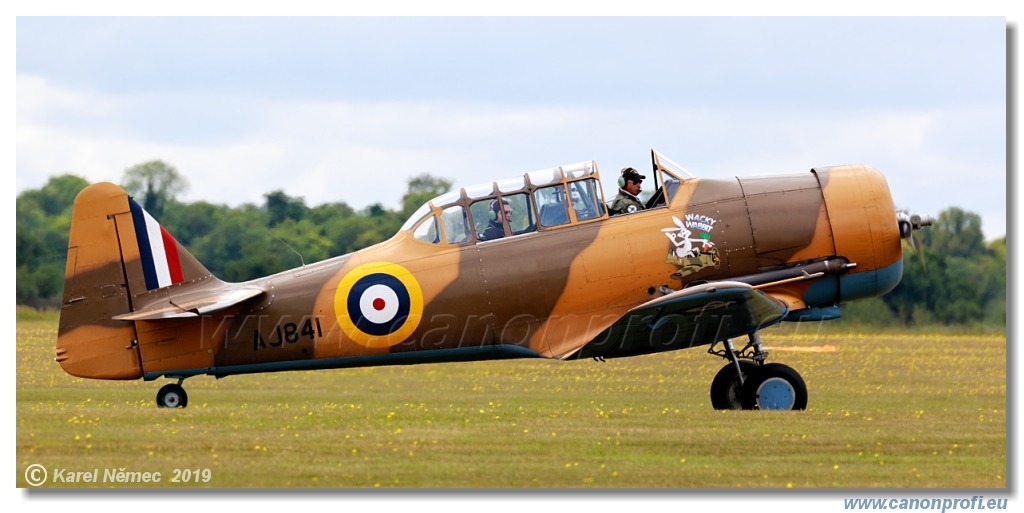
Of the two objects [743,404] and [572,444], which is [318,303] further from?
[743,404]

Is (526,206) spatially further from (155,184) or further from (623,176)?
(155,184)

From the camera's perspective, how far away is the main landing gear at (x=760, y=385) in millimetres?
13602

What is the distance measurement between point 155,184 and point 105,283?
23352 mm

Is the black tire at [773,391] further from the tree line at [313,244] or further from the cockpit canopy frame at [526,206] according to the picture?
the tree line at [313,244]

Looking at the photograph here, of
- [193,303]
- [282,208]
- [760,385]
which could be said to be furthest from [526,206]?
[282,208]

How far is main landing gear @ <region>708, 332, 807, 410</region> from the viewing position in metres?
13.6

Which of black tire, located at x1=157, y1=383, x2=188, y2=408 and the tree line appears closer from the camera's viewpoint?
black tire, located at x1=157, y1=383, x2=188, y2=408

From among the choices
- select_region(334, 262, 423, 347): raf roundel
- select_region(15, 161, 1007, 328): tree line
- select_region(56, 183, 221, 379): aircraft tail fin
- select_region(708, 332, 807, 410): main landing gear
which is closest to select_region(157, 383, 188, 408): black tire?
select_region(56, 183, 221, 379): aircraft tail fin

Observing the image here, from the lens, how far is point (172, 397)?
45.4 ft

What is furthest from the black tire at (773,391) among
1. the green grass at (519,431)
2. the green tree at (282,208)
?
the green tree at (282,208)

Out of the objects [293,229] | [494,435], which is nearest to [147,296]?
[494,435]

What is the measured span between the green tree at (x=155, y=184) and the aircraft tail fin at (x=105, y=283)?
2196 cm

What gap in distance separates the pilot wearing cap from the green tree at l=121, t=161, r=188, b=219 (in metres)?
23.5

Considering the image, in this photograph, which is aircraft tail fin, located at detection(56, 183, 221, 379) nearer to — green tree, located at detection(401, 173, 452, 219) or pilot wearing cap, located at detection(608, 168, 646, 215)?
pilot wearing cap, located at detection(608, 168, 646, 215)
